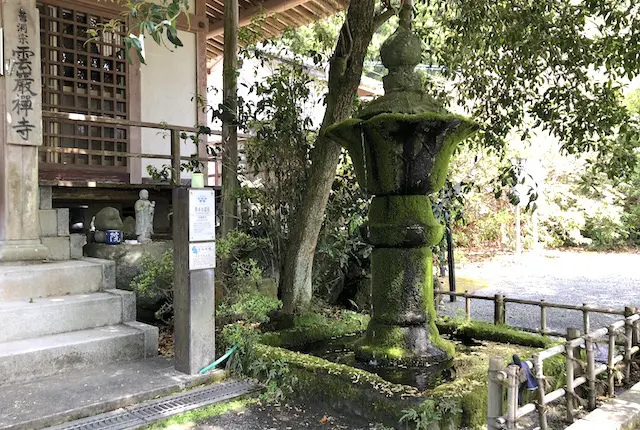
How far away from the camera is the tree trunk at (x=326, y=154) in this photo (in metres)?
5.86

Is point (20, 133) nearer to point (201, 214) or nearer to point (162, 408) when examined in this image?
point (201, 214)

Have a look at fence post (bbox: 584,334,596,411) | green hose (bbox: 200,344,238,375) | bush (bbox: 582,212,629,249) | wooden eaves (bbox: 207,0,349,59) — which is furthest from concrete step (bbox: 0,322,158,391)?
bush (bbox: 582,212,629,249)

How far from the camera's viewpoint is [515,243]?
1936 cm

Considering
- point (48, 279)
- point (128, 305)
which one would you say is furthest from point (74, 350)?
point (48, 279)

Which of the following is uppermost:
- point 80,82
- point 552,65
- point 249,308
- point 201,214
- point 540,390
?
point 80,82

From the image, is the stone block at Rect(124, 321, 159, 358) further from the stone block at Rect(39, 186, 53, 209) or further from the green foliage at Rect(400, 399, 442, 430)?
the green foliage at Rect(400, 399, 442, 430)

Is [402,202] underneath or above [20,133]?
underneath

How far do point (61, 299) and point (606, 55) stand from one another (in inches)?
272

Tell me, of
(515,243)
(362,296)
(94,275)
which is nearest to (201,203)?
(94,275)

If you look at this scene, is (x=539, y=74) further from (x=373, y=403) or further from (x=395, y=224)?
(x=373, y=403)

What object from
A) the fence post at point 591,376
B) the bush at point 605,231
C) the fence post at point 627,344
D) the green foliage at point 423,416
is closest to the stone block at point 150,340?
the green foliage at point 423,416

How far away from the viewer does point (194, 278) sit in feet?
16.5

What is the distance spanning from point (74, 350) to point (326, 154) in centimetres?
327

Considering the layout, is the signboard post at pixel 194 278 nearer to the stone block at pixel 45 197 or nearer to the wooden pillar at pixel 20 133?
the wooden pillar at pixel 20 133
